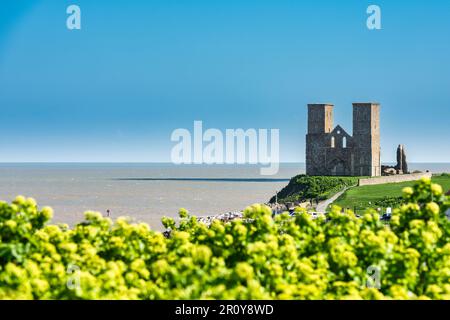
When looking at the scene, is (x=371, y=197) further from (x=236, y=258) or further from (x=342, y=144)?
(x=236, y=258)

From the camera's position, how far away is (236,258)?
47.3ft

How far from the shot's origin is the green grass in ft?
232

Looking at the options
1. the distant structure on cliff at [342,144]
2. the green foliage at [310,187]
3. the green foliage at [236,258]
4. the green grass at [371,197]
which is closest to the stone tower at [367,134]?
the distant structure on cliff at [342,144]

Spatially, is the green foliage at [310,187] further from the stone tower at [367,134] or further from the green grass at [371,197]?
the stone tower at [367,134]

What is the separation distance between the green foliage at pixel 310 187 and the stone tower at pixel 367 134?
1150cm

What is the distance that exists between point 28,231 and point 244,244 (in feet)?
12.1

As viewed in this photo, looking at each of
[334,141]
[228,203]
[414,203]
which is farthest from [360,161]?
[414,203]

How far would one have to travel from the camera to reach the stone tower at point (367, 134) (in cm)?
12031

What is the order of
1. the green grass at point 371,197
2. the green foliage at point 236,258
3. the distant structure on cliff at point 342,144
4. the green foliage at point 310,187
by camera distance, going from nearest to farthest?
the green foliage at point 236,258 → the green grass at point 371,197 → the green foliage at point 310,187 → the distant structure on cliff at point 342,144

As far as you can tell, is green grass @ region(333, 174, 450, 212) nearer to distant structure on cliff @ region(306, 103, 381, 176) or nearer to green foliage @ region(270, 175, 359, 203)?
green foliage @ region(270, 175, 359, 203)

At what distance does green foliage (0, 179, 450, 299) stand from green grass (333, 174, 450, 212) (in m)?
48.3

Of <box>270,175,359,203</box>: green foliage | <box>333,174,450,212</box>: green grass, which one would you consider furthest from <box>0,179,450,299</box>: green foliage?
<box>270,175,359,203</box>: green foliage

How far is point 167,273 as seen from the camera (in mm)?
12891
